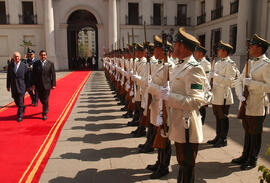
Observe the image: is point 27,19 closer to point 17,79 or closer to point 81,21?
point 81,21

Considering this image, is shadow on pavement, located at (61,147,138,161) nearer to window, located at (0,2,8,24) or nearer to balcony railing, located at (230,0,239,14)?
balcony railing, located at (230,0,239,14)

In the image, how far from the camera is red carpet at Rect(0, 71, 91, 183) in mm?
4121

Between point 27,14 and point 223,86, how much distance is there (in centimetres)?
3030

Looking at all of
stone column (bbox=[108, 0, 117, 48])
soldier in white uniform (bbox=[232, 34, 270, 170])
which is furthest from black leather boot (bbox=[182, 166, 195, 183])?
stone column (bbox=[108, 0, 117, 48])

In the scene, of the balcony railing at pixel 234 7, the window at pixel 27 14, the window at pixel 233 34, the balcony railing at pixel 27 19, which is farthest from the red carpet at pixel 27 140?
the window at pixel 27 14

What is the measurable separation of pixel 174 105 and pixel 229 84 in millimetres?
2615

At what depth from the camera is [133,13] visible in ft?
102

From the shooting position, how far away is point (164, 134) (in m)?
3.24

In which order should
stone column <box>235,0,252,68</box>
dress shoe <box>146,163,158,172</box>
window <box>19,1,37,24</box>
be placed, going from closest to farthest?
dress shoe <box>146,163,158,172</box> → stone column <box>235,0,252,68</box> → window <box>19,1,37,24</box>

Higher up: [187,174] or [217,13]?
[217,13]

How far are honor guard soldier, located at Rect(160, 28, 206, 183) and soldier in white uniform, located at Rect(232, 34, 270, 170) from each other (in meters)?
1.65

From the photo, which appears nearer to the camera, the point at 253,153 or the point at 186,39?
the point at 186,39

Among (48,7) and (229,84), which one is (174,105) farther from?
(48,7)

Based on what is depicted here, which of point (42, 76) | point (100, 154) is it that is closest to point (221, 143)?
point (100, 154)
